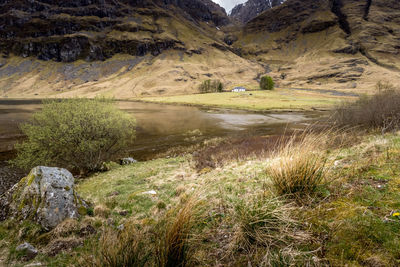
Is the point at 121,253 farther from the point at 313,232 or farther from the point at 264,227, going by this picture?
the point at 313,232

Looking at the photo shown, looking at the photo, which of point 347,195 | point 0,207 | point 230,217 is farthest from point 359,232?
point 0,207

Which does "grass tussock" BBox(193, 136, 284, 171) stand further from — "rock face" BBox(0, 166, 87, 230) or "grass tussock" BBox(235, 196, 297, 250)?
"rock face" BBox(0, 166, 87, 230)

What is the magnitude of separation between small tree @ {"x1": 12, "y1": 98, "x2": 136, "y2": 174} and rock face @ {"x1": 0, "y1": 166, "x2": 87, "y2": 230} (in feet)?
31.2

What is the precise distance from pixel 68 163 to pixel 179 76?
587 feet

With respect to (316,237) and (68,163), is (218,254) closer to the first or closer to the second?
(316,237)

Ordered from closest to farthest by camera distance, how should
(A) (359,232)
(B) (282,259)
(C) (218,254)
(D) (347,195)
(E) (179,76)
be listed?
(B) (282,259)
(A) (359,232)
(C) (218,254)
(D) (347,195)
(E) (179,76)

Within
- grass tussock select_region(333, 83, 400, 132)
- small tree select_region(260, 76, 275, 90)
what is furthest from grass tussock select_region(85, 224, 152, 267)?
small tree select_region(260, 76, 275, 90)

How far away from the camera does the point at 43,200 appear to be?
19.1 ft

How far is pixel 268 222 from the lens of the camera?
297 cm

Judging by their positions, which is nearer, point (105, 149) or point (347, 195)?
point (347, 195)

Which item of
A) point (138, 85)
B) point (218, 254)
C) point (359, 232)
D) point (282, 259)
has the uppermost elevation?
point (138, 85)

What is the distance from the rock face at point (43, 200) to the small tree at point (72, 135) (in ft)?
31.2

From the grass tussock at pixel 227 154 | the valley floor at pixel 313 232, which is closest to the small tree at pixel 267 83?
the grass tussock at pixel 227 154

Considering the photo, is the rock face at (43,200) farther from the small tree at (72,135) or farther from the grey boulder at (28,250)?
the small tree at (72,135)
